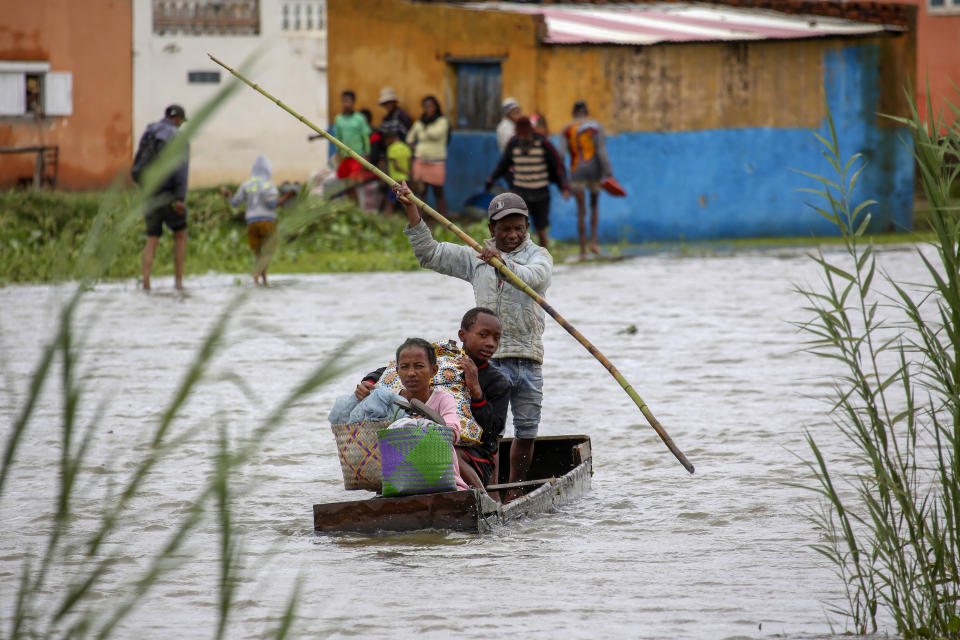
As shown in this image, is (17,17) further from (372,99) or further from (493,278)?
(493,278)

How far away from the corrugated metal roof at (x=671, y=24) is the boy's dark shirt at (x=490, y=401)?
47.9 feet

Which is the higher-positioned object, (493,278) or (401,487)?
(493,278)

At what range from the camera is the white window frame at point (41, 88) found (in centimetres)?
2294

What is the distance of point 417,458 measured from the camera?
19.6 ft

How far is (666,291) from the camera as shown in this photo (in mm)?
14898

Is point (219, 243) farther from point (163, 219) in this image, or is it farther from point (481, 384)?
point (481, 384)

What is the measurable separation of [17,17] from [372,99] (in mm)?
5842

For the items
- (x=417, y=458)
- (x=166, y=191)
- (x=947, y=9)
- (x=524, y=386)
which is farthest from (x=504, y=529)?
(x=947, y=9)

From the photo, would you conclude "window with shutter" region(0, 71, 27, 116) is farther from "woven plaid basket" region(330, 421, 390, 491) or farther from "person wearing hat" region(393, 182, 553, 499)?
"woven plaid basket" region(330, 421, 390, 491)

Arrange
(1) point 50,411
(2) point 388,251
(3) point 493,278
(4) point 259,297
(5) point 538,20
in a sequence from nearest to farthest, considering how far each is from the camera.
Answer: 1. (3) point 493,278
2. (1) point 50,411
3. (4) point 259,297
4. (2) point 388,251
5. (5) point 538,20

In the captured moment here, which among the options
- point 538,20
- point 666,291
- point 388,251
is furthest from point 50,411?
point 538,20

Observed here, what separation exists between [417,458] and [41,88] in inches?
746

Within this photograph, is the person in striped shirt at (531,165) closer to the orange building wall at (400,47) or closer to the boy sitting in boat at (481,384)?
the orange building wall at (400,47)

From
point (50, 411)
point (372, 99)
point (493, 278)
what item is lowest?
point (50, 411)
